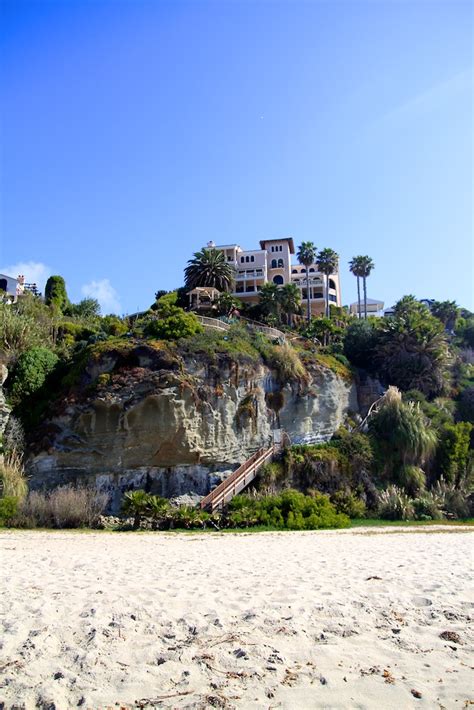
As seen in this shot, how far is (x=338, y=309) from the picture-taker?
70.4 m

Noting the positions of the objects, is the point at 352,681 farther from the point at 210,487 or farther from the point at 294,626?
the point at 210,487

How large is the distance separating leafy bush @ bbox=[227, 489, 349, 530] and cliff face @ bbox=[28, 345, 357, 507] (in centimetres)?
532

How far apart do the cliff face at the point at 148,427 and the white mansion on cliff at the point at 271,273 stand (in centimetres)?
4184

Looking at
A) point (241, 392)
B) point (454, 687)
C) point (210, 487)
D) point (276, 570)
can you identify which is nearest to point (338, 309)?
point (241, 392)

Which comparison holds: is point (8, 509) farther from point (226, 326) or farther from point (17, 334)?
point (226, 326)

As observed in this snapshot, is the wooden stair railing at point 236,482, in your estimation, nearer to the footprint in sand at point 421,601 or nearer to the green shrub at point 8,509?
the green shrub at point 8,509

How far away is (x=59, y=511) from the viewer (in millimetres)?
23031

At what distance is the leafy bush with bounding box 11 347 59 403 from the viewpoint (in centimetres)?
3162

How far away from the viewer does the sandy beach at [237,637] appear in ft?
15.7

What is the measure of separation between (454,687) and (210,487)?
26.3 metres

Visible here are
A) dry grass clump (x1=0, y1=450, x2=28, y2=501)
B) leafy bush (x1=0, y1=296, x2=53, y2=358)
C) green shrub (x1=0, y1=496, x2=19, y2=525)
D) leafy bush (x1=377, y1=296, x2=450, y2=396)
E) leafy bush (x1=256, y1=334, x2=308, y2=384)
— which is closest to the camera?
green shrub (x1=0, y1=496, x2=19, y2=525)

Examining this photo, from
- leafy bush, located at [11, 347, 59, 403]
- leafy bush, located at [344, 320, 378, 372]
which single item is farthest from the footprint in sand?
leafy bush, located at [344, 320, 378, 372]

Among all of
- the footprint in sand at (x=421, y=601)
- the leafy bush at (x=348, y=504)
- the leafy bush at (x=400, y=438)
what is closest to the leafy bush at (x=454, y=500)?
the leafy bush at (x=400, y=438)

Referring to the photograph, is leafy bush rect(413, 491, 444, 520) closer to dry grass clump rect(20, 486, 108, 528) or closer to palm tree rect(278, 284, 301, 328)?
dry grass clump rect(20, 486, 108, 528)
